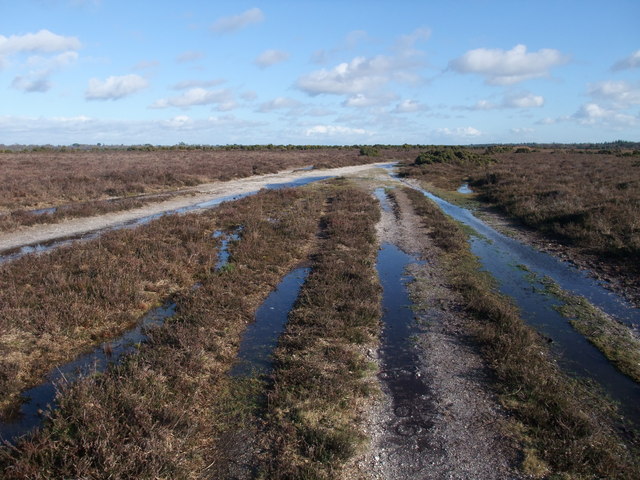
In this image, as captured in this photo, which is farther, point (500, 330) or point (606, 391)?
point (500, 330)

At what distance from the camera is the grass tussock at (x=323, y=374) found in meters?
5.67

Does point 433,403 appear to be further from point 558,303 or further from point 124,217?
point 124,217

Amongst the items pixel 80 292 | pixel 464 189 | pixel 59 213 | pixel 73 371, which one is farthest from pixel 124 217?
pixel 464 189

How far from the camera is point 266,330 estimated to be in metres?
9.88

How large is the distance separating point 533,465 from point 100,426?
6036 mm

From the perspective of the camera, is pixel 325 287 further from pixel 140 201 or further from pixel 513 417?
pixel 140 201

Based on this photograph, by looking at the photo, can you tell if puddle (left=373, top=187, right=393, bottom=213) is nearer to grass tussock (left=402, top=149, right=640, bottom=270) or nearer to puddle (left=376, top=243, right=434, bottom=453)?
grass tussock (left=402, top=149, right=640, bottom=270)

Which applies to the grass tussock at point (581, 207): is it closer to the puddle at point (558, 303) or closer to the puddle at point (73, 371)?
the puddle at point (558, 303)

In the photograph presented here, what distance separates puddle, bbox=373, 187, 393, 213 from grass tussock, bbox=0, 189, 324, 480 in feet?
59.7

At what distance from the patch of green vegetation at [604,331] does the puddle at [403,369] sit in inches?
162

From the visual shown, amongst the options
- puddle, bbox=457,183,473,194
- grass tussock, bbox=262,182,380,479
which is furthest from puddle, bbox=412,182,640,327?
puddle, bbox=457,183,473,194

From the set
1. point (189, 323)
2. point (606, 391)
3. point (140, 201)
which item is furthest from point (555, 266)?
point (140, 201)

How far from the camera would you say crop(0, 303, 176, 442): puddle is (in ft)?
21.1

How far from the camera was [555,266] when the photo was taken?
15.4 metres
